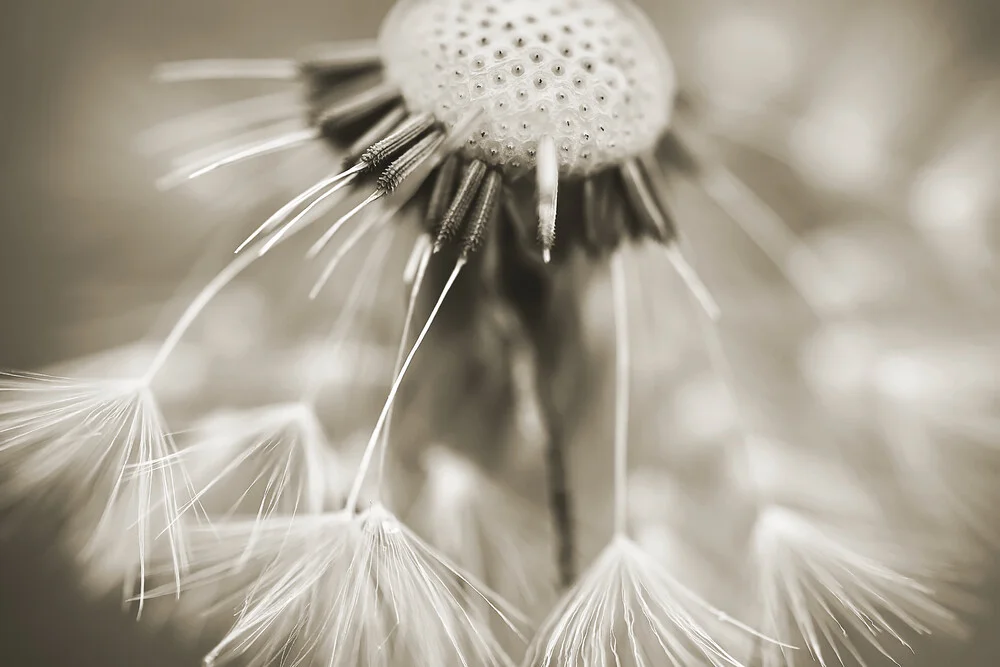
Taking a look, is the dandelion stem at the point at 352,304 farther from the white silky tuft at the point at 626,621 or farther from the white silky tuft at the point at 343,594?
the white silky tuft at the point at 626,621

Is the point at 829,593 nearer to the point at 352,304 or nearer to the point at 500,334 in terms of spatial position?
the point at 500,334

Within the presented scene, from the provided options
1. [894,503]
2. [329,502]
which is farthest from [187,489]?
[894,503]

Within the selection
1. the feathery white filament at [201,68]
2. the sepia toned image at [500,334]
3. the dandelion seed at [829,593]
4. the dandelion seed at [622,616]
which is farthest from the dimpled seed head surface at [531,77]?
the dandelion seed at [829,593]

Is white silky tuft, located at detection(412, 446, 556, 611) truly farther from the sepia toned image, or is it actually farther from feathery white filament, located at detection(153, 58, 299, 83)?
feathery white filament, located at detection(153, 58, 299, 83)

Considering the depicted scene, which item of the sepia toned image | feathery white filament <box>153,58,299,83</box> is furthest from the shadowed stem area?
feathery white filament <box>153,58,299,83</box>

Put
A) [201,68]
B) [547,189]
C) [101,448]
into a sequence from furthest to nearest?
1. [201,68]
2. [101,448]
3. [547,189]

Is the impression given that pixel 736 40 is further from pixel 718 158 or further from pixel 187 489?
pixel 187 489

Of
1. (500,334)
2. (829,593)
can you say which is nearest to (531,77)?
(500,334)
